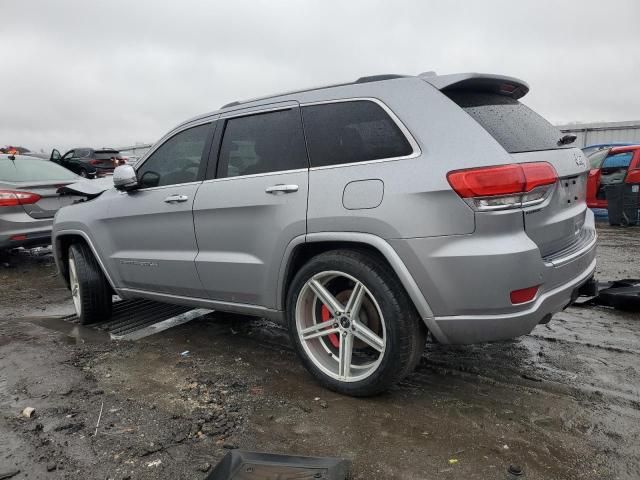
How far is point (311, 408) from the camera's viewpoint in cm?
283

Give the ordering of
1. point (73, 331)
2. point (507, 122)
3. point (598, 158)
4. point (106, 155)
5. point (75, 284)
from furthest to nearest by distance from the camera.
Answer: point (106, 155), point (598, 158), point (75, 284), point (73, 331), point (507, 122)

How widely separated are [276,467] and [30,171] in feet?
22.8

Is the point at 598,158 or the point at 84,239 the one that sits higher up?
the point at 598,158

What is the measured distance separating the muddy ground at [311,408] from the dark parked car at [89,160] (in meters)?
13.2

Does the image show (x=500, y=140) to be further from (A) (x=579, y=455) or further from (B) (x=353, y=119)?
(A) (x=579, y=455)

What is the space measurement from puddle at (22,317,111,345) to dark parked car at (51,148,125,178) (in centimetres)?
1194

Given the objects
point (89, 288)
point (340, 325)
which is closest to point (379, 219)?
point (340, 325)

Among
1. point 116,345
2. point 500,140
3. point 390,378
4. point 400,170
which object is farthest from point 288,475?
point 116,345

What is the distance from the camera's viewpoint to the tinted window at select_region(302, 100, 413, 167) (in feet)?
8.95

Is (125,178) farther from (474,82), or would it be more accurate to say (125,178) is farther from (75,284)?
(474,82)

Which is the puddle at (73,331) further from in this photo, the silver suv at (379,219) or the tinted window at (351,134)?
the tinted window at (351,134)

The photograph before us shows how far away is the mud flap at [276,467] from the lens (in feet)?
7.05

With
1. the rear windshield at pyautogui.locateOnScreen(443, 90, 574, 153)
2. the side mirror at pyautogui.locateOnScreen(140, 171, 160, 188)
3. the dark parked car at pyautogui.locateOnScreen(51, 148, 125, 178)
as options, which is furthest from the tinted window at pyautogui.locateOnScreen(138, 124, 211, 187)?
the dark parked car at pyautogui.locateOnScreen(51, 148, 125, 178)

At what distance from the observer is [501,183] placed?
237cm
